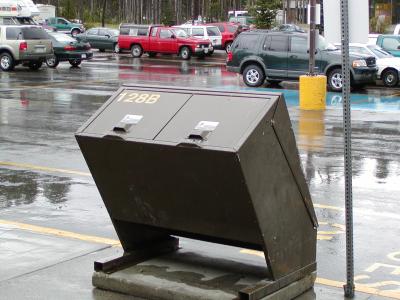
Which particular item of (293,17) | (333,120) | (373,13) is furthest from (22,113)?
(293,17)

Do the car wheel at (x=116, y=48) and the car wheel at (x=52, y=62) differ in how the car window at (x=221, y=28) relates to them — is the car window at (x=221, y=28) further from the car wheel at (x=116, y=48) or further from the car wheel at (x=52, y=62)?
the car wheel at (x=52, y=62)

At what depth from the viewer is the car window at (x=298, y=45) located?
24.5 meters

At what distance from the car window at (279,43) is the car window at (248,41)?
1.88 feet

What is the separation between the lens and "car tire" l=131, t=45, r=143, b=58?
41688mm

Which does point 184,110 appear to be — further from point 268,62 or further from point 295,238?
point 268,62

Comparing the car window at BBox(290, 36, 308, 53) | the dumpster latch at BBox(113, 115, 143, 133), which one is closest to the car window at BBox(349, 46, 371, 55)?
the car window at BBox(290, 36, 308, 53)

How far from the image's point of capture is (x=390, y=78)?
25.9 meters

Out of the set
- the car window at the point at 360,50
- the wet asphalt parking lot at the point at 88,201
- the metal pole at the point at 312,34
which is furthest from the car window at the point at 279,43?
the metal pole at the point at 312,34

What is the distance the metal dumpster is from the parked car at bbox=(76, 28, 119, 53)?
3983 cm

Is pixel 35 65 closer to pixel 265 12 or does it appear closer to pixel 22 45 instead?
pixel 22 45

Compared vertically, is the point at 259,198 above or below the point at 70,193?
above

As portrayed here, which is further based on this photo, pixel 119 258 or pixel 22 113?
pixel 22 113

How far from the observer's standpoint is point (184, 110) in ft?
18.3

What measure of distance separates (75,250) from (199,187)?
2.12 m
